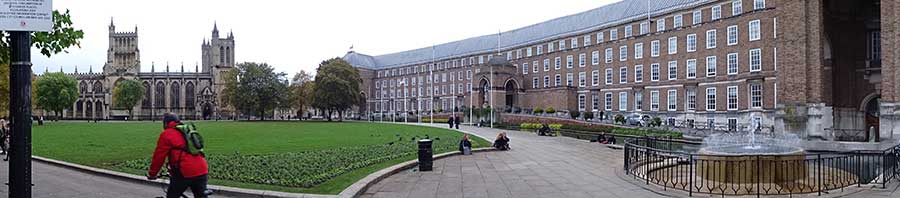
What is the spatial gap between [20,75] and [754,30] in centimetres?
5089

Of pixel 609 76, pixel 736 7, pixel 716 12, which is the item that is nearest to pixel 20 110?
pixel 736 7

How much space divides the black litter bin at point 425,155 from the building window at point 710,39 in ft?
140

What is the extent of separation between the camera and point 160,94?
116m

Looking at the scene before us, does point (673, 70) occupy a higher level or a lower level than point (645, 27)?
lower

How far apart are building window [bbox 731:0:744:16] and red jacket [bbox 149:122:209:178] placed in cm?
5148

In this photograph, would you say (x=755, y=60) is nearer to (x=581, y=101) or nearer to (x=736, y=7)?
(x=736, y=7)

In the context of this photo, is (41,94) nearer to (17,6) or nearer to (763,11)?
(763,11)

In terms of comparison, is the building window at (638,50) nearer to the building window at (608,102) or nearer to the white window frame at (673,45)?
the white window frame at (673,45)

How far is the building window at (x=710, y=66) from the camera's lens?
5234 cm

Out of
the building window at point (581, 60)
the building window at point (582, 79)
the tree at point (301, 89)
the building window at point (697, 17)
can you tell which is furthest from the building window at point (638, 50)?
the tree at point (301, 89)

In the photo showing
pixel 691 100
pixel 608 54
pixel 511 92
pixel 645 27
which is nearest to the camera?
pixel 691 100

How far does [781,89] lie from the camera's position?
30.4m

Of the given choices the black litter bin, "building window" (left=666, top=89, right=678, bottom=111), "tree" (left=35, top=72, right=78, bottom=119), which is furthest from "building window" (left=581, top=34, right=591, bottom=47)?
"tree" (left=35, top=72, right=78, bottom=119)

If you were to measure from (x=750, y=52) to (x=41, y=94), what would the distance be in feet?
274
